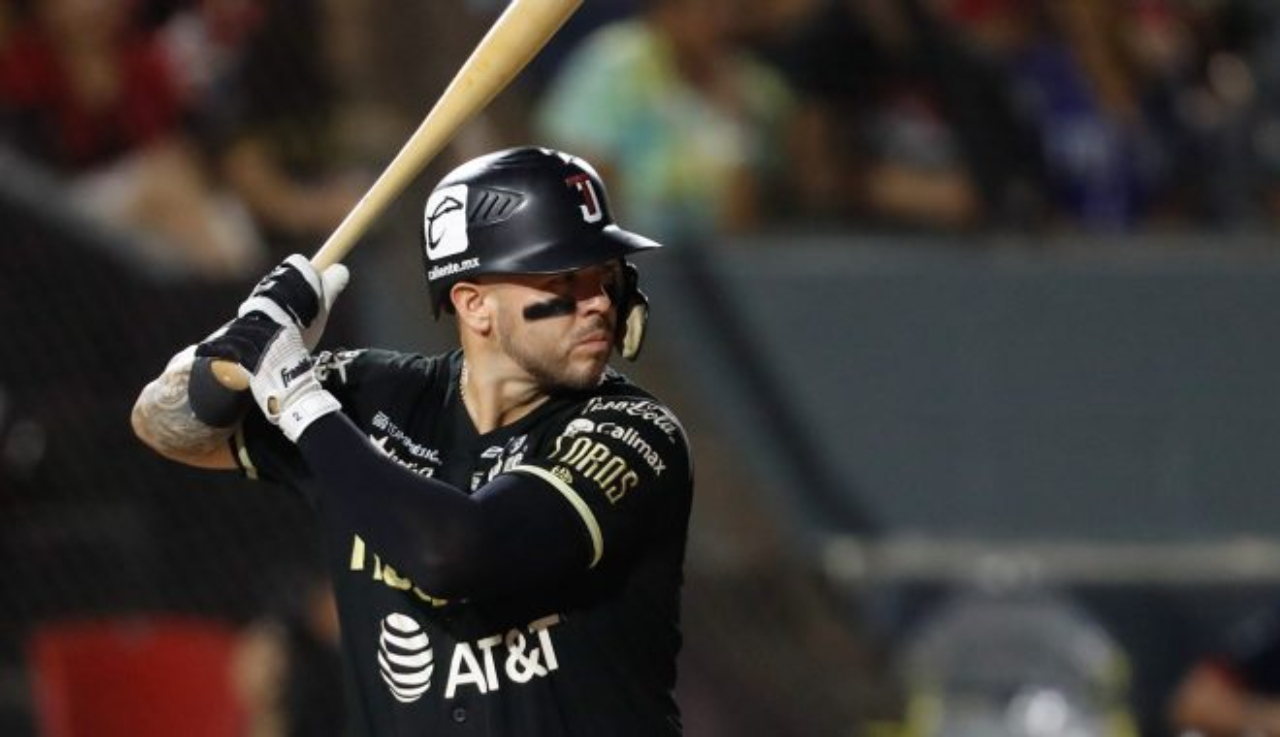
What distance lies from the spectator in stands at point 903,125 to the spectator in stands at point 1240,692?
64.7 inches

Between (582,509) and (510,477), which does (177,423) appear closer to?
(510,477)

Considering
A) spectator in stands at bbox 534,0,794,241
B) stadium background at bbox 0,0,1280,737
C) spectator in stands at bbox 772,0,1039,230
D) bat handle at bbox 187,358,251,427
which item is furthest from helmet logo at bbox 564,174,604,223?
spectator in stands at bbox 772,0,1039,230

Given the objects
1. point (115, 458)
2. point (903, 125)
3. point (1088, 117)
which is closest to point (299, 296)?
point (115, 458)

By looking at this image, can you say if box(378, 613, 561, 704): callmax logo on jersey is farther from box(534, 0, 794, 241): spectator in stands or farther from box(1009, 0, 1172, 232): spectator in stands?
box(1009, 0, 1172, 232): spectator in stands

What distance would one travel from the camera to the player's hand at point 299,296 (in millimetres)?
4012

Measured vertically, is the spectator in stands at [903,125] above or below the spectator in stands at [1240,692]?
above

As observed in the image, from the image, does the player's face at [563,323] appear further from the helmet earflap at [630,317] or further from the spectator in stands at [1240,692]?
the spectator in stands at [1240,692]

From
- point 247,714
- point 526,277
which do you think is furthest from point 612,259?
point 247,714

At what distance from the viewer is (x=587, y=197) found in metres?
4.03

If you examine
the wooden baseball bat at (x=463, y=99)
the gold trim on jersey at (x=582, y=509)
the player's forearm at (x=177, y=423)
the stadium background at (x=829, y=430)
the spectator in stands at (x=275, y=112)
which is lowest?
the stadium background at (x=829, y=430)

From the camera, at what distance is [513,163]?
4055 millimetres

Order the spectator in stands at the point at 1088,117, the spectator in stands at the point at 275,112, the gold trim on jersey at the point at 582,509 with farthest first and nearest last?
1. the spectator in stands at the point at 1088,117
2. the spectator in stands at the point at 275,112
3. the gold trim on jersey at the point at 582,509

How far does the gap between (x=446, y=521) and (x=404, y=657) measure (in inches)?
15.8

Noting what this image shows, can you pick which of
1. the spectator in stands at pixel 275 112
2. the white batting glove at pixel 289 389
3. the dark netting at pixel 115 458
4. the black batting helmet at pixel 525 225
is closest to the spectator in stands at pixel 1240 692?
the dark netting at pixel 115 458
